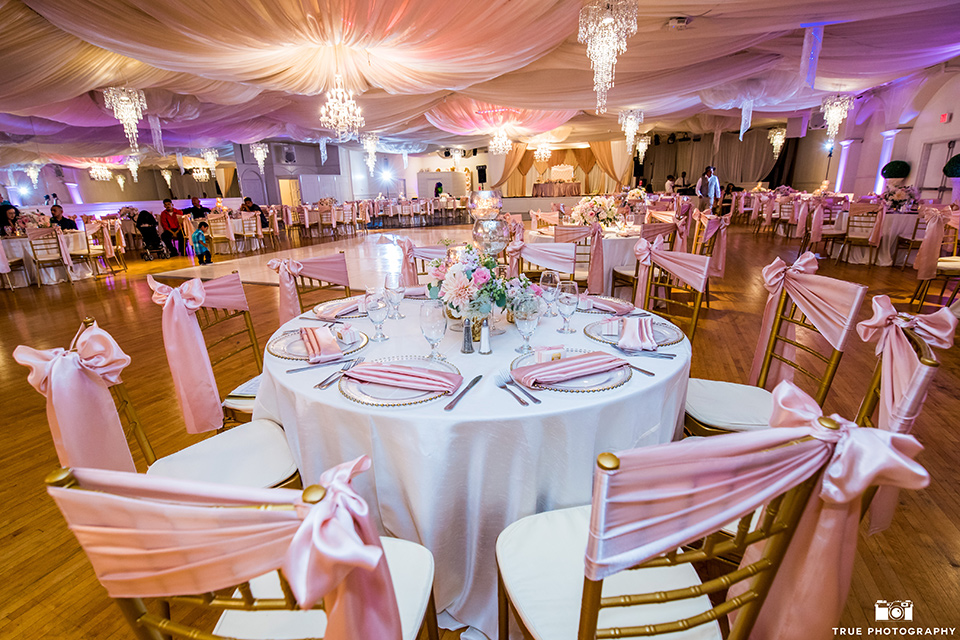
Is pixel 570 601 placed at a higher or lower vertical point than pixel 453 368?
lower

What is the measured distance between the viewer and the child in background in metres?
8.64

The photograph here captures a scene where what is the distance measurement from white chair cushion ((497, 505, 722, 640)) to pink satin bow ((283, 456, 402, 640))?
465mm

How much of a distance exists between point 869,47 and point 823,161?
12.0 meters

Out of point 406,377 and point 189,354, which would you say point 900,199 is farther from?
point 189,354

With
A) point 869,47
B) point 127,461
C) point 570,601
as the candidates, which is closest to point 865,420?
point 570,601

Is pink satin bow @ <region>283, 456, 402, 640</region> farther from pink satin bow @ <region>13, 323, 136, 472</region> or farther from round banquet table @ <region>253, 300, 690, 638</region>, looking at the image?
pink satin bow @ <region>13, 323, 136, 472</region>

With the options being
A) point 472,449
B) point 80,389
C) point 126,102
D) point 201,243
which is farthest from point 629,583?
point 201,243

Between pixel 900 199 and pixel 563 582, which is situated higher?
pixel 900 199

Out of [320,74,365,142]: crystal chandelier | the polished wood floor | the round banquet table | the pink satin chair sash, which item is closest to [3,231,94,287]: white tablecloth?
the polished wood floor

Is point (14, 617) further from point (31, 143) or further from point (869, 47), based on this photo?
point (31, 143)

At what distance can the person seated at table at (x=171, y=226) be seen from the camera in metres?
9.67

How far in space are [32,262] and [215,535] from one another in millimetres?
Answer: 9787

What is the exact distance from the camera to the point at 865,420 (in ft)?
4.51

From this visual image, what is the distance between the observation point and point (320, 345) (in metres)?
1.69
